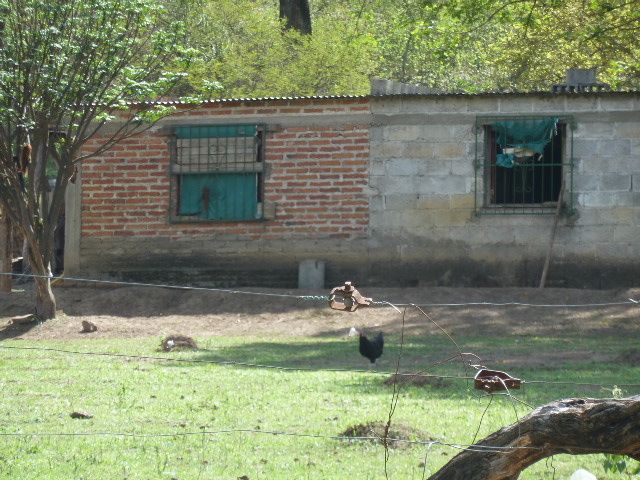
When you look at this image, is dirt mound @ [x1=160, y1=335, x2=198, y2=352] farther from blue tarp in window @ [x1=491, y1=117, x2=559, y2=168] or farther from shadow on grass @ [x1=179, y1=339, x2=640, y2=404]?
blue tarp in window @ [x1=491, y1=117, x2=559, y2=168]

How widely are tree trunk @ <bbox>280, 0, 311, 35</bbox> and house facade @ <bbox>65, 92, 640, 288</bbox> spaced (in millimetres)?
10592

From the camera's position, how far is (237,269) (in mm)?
19578

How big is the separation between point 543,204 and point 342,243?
Result: 10.6ft

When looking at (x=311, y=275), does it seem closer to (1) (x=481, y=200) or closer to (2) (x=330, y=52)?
(1) (x=481, y=200)

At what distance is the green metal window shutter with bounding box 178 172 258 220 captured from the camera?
1967 centimetres

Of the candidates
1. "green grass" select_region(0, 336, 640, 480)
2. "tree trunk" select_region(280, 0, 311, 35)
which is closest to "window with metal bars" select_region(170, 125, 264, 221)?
"green grass" select_region(0, 336, 640, 480)

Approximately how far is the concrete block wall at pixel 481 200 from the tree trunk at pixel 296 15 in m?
11.3

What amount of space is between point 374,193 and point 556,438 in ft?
46.5

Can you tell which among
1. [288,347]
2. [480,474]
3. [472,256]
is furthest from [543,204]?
[480,474]

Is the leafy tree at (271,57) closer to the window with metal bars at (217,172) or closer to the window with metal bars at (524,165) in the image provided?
the window with metal bars at (217,172)

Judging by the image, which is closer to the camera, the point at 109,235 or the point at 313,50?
the point at 109,235

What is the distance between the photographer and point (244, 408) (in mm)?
9547

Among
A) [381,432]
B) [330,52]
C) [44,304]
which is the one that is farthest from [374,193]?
[381,432]

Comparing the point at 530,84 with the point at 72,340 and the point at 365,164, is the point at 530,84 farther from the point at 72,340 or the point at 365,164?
the point at 72,340
